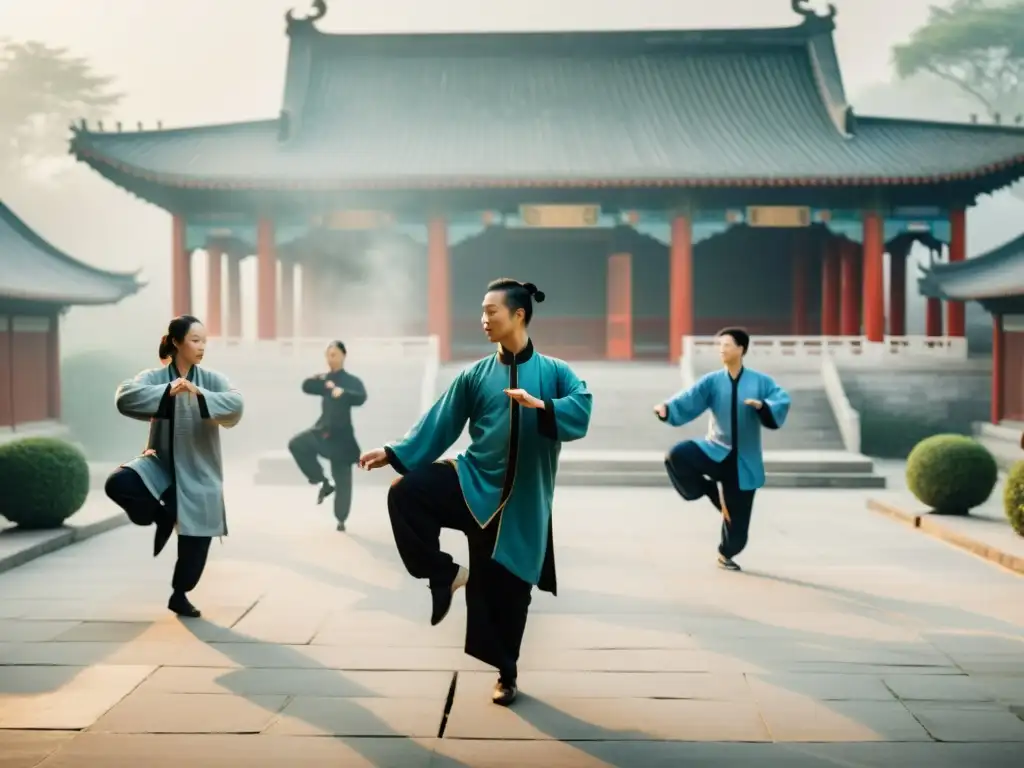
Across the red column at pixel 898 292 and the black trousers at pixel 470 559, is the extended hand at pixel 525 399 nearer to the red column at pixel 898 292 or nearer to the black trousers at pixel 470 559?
the black trousers at pixel 470 559

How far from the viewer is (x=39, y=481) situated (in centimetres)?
782

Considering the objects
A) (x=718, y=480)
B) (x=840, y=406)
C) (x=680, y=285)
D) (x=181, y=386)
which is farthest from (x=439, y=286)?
(x=181, y=386)

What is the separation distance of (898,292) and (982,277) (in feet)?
16.0

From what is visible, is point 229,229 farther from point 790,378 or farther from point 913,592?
point 913,592

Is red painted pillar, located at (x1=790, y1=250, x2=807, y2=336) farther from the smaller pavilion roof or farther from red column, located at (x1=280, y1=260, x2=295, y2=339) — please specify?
red column, located at (x1=280, y1=260, x2=295, y2=339)

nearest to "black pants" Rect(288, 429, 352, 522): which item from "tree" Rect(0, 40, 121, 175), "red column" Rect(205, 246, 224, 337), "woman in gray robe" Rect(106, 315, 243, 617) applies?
"woman in gray robe" Rect(106, 315, 243, 617)

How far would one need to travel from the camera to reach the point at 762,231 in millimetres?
21031

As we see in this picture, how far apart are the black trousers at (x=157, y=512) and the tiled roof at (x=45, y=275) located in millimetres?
11575

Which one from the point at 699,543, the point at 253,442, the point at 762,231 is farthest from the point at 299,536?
the point at 762,231

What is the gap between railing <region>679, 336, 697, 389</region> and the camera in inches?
647

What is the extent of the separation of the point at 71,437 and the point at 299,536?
39.4ft

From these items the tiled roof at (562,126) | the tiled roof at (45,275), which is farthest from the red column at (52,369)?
the tiled roof at (562,126)

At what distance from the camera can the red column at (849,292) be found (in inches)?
778

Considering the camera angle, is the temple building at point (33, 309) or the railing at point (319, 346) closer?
the temple building at point (33, 309)
